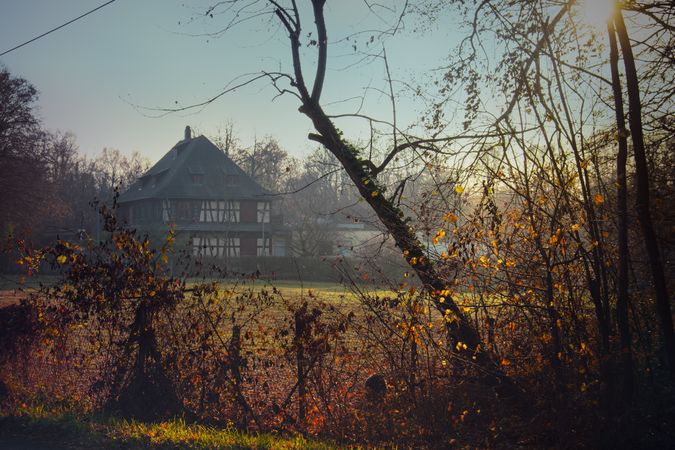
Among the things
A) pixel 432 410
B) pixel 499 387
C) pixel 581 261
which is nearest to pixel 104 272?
pixel 432 410

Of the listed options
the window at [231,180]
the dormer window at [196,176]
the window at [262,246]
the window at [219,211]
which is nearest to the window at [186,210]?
the window at [219,211]

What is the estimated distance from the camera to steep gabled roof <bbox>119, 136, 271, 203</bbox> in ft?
197

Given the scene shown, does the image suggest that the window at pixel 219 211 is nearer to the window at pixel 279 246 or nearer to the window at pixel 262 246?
the window at pixel 262 246

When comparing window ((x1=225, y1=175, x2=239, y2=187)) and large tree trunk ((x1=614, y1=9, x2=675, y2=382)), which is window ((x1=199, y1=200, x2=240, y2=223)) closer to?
window ((x1=225, y1=175, x2=239, y2=187))

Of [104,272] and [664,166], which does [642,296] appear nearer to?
[664,166]

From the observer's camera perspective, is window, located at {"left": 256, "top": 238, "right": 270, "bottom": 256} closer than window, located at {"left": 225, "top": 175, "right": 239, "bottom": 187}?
Yes

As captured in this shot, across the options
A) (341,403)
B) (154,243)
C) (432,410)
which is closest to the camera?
(432,410)

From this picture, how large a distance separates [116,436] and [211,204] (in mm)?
54059

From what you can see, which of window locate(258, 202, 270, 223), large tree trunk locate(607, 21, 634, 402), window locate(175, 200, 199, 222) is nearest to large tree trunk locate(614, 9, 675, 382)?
large tree trunk locate(607, 21, 634, 402)

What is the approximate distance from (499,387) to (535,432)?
771mm

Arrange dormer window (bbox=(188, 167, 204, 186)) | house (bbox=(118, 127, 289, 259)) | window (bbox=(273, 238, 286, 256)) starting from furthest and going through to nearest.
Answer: window (bbox=(273, 238, 286, 256)) → dormer window (bbox=(188, 167, 204, 186)) → house (bbox=(118, 127, 289, 259))

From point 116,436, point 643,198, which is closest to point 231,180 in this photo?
point 116,436

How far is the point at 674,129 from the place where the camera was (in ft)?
27.5

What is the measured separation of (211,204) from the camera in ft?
199
